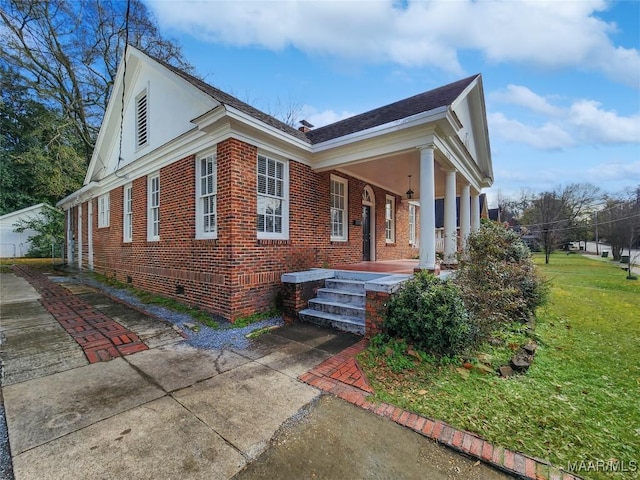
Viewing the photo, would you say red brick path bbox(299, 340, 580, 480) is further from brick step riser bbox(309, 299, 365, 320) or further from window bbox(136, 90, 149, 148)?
window bbox(136, 90, 149, 148)

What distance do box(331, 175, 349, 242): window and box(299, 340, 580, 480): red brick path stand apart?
16.3 feet

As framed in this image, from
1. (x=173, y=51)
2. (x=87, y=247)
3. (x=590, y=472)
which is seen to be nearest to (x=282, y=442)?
(x=590, y=472)

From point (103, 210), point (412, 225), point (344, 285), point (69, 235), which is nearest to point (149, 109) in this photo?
point (103, 210)

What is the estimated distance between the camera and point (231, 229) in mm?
5559

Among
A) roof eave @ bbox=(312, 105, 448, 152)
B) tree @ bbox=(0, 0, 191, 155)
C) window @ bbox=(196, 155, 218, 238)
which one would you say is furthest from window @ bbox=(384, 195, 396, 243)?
tree @ bbox=(0, 0, 191, 155)

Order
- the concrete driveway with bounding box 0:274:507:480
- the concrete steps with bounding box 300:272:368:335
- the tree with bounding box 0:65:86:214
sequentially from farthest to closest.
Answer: the tree with bounding box 0:65:86:214 → the concrete steps with bounding box 300:272:368:335 → the concrete driveway with bounding box 0:274:507:480

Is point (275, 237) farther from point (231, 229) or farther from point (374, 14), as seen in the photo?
point (374, 14)

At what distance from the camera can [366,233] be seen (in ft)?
34.3

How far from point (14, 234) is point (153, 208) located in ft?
71.7

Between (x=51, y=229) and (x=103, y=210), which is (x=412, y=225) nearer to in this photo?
(x=103, y=210)

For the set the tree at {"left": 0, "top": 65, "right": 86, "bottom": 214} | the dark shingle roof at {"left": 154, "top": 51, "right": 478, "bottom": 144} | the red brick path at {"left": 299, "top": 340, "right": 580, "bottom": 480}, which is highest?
the tree at {"left": 0, "top": 65, "right": 86, "bottom": 214}

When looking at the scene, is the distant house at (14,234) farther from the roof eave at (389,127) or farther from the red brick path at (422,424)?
the red brick path at (422,424)

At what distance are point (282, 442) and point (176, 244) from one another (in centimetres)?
593

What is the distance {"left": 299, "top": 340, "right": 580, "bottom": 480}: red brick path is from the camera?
2.09 m
